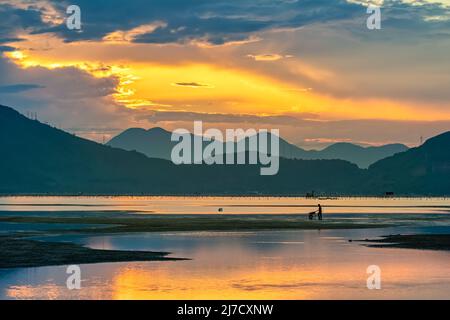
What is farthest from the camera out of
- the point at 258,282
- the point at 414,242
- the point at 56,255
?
the point at 414,242

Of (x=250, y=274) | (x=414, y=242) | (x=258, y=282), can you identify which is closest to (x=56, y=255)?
(x=250, y=274)

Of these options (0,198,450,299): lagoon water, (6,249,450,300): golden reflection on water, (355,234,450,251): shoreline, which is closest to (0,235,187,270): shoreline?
(0,198,450,299): lagoon water

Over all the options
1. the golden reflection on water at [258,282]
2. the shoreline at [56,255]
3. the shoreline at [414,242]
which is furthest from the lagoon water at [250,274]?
the shoreline at [414,242]

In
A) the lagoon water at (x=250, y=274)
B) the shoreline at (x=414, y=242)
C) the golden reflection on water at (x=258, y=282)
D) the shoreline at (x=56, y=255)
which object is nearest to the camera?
the golden reflection on water at (x=258, y=282)

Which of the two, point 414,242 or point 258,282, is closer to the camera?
point 258,282

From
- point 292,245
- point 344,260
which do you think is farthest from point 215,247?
point 344,260

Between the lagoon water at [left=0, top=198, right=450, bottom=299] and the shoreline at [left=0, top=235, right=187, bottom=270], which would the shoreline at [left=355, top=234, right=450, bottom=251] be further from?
the shoreline at [left=0, top=235, right=187, bottom=270]

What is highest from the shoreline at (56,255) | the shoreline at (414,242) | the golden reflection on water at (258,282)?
the shoreline at (414,242)

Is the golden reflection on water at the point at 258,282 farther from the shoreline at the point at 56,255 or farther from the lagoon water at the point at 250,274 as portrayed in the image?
the shoreline at the point at 56,255

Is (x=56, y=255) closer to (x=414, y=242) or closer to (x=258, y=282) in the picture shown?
(x=258, y=282)

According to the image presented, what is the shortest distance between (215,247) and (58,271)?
18.4 m

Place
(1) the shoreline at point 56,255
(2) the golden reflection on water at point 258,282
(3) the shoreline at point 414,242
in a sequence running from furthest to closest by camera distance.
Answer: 1. (3) the shoreline at point 414,242
2. (1) the shoreline at point 56,255
3. (2) the golden reflection on water at point 258,282

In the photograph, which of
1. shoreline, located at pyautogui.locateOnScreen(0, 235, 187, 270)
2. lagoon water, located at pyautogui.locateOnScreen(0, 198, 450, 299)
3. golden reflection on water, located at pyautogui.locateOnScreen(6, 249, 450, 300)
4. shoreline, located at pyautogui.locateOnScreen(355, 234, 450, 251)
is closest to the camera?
golden reflection on water, located at pyautogui.locateOnScreen(6, 249, 450, 300)

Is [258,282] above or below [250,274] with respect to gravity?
below
